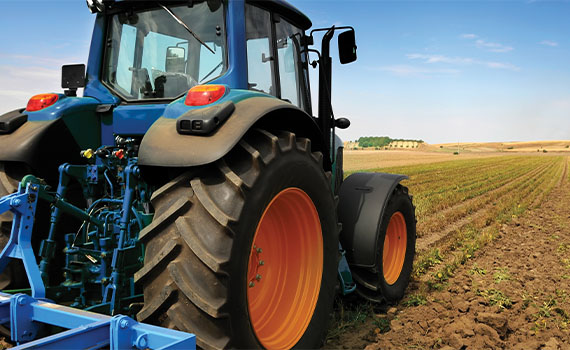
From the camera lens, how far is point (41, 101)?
3303 mm

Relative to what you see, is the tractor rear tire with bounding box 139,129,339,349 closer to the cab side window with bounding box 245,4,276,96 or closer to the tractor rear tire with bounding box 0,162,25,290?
the cab side window with bounding box 245,4,276,96

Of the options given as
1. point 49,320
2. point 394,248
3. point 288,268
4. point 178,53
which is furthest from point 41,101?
point 394,248

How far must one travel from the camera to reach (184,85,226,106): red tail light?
2.48 metres

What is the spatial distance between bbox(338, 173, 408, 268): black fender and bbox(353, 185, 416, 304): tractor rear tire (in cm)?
12

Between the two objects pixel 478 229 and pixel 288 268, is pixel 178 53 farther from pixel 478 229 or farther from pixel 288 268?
pixel 478 229

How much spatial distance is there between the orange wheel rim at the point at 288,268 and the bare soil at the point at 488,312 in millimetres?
649

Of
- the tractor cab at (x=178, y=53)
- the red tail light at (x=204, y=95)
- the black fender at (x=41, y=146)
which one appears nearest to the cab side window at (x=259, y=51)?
the tractor cab at (x=178, y=53)

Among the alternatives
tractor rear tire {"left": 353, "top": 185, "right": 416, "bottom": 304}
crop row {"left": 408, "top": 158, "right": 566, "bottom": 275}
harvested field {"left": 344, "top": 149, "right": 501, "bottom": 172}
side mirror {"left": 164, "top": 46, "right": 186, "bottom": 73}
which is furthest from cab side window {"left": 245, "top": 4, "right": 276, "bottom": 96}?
harvested field {"left": 344, "top": 149, "right": 501, "bottom": 172}

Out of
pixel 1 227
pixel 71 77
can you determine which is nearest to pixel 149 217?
pixel 1 227

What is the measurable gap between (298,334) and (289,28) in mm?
2434

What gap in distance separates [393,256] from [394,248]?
3.2 inches

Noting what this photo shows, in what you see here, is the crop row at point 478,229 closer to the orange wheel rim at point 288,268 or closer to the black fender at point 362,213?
the black fender at point 362,213

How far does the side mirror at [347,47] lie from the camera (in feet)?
13.2

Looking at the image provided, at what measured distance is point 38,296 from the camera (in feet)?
7.34
